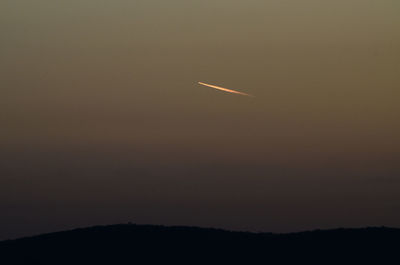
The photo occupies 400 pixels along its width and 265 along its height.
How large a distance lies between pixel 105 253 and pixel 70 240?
391cm

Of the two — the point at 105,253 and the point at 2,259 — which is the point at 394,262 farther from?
the point at 2,259

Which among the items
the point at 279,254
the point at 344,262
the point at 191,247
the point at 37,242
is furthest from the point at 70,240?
the point at 344,262

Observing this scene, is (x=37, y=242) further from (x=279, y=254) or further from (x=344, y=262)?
(x=344, y=262)

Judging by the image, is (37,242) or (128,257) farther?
(37,242)

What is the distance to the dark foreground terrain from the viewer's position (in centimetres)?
6444

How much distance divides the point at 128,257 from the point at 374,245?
1562 centimetres

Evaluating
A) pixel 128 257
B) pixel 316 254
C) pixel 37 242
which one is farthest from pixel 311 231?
pixel 37 242

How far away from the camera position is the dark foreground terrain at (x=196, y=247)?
211 ft

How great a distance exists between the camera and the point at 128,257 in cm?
6488

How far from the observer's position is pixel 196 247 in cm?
6656

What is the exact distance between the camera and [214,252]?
6575 centimetres

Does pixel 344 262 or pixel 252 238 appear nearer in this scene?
pixel 344 262

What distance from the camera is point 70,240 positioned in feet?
225

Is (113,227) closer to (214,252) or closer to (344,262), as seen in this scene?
(214,252)
